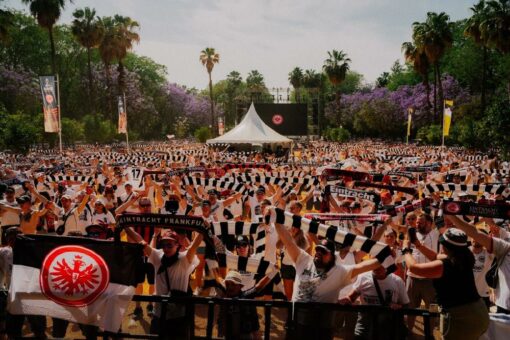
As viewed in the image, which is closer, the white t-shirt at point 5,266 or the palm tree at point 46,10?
the white t-shirt at point 5,266

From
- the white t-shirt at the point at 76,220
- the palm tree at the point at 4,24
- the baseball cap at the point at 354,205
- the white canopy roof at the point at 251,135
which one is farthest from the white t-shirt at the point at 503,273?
the palm tree at the point at 4,24

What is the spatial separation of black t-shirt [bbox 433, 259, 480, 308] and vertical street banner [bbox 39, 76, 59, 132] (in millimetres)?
22369

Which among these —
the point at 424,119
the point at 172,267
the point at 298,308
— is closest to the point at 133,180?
the point at 172,267

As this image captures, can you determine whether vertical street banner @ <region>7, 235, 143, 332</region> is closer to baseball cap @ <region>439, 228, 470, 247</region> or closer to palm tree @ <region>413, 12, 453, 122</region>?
baseball cap @ <region>439, 228, 470, 247</region>

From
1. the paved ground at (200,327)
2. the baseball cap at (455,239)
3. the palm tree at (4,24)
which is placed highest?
the palm tree at (4,24)

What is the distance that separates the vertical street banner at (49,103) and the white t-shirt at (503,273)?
22047 millimetres

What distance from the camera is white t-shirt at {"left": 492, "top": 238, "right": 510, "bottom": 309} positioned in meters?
4.98

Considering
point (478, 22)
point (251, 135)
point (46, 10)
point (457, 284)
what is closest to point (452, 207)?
point (457, 284)

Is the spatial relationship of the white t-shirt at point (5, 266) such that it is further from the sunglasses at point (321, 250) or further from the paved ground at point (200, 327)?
the sunglasses at point (321, 250)

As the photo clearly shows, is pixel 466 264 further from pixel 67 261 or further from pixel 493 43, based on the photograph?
pixel 493 43

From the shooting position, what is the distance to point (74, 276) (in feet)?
15.8

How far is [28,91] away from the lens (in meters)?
54.5

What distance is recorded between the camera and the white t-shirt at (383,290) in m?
5.29

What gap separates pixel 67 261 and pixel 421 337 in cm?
458
